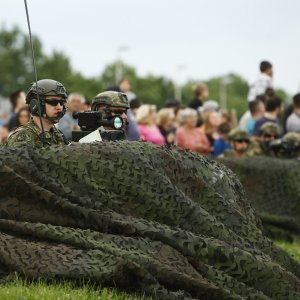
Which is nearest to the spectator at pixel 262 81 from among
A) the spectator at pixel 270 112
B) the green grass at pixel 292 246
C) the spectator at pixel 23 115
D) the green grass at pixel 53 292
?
the spectator at pixel 270 112

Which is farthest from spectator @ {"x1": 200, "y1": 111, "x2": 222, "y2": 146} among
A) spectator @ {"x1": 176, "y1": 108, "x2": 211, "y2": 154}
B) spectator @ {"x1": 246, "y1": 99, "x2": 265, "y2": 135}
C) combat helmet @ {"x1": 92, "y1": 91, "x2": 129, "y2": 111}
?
combat helmet @ {"x1": 92, "y1": 91, "x2": 129, "y2": 111}

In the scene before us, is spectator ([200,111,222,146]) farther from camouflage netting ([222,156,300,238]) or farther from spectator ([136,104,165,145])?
camouflage netting ([222,156,300,238])

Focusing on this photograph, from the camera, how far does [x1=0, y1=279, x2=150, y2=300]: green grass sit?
808cm

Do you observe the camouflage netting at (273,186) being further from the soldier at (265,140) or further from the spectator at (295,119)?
the spectator at (295,119)

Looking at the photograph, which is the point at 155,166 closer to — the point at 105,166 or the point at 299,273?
the point at 105,166

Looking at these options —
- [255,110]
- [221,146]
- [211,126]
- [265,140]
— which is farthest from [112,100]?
[211,126]

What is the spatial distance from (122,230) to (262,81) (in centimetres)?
1365

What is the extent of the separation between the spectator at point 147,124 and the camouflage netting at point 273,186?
2.77 m

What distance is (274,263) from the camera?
9.28 m

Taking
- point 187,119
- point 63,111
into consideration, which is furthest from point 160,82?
point 63,111

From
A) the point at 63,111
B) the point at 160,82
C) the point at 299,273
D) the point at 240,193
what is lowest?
the point at 160,82

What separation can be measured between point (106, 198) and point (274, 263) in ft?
4.93

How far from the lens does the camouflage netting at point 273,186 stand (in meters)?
16.1

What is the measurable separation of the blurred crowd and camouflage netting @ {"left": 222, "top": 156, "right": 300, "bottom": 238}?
1310mm
